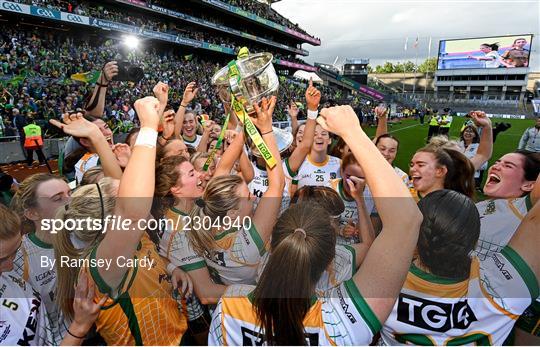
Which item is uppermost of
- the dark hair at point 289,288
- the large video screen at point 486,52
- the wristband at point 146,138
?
the large video screen at point 486,52

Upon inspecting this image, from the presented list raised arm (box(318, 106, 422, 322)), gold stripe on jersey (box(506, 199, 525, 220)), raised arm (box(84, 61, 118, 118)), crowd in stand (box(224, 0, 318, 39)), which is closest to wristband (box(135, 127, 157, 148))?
raised arm (box(318, 106, 422, 322))

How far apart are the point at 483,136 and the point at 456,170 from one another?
0.88m

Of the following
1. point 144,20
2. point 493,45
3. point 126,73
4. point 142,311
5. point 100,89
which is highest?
point 493,45

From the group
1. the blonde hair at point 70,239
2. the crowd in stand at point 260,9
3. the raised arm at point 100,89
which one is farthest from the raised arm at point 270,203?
the crowd in stand at point 260,9

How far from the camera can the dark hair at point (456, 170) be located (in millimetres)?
2855

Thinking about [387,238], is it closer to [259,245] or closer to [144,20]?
[259,245]

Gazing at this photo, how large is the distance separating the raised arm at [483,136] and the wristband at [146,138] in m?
3.10

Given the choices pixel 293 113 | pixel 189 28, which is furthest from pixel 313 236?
pixel 189 28

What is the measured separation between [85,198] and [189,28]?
118 ft

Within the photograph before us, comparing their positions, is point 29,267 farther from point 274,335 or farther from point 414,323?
point 414,323

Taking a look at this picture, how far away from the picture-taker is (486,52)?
60844 mm

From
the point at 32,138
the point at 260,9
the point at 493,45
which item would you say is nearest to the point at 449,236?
the point at 32,138

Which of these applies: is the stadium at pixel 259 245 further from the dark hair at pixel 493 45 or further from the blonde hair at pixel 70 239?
the dark hair at pixel 493 45

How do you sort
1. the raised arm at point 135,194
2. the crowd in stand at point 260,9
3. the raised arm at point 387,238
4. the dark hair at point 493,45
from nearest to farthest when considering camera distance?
the raised arm at point 387,238, the raised arm at point 135,194, the crowd in stand at point 260,9, the dark hair at point 493,45
